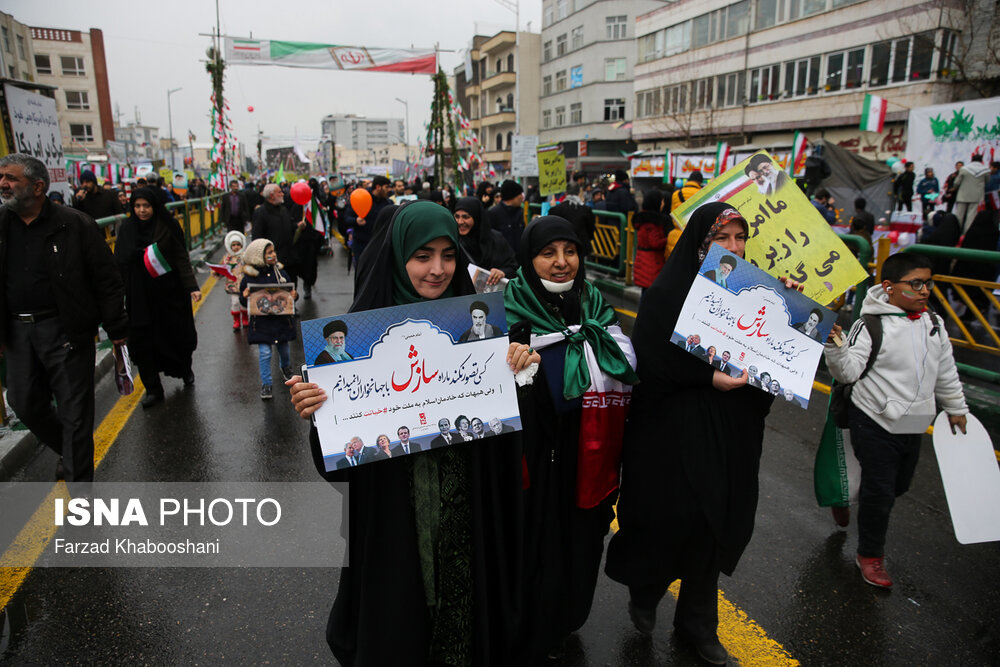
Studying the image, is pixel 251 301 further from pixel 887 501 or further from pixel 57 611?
pixel 887 501

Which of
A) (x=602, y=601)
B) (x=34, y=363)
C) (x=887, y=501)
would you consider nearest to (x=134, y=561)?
(x=34, y=363)

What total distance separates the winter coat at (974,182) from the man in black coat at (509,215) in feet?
26.8

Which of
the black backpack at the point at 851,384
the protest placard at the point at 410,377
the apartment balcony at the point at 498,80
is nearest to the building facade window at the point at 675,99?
the apartment balcony at the point at 498,80

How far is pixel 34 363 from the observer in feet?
12.3

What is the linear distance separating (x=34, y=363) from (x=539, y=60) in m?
60.6

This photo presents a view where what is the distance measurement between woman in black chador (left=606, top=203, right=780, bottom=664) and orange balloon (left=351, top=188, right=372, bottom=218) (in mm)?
8482

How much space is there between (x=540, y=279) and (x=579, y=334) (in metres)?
0.30

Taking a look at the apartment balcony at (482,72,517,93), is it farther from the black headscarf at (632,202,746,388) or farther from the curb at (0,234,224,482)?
the black headscarf at (632,202,746,388)

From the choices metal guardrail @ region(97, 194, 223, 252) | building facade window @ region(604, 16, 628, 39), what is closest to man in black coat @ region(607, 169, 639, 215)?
metal guardrail @ region(97, 194, 223, 252)

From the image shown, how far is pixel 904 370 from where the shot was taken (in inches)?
121

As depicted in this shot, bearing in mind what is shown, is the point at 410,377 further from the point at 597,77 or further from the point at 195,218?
the point at 597,77

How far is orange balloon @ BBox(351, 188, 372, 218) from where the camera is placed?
10.3 m

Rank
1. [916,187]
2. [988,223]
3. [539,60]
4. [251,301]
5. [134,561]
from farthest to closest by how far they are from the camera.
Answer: [539,60], [916,187], [988,223], [251,301], [134,561]

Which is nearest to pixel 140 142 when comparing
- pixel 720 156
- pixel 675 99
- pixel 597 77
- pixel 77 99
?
pixel 77 99
